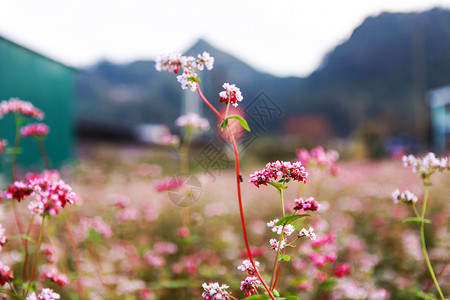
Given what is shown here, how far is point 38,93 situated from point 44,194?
9.27 m

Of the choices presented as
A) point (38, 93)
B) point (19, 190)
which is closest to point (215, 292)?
point (19, 190)

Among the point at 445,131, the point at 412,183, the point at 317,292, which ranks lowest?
the point at 317,292

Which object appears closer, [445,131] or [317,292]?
[317,292]

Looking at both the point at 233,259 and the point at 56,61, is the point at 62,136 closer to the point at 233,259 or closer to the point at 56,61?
the point at 56,61

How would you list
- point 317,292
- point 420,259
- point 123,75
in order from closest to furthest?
1. point 317,292
2. point 420,259
3. point 123,75

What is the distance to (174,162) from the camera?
16.9 meters

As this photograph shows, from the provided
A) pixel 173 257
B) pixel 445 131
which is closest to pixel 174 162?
pixel 173 257

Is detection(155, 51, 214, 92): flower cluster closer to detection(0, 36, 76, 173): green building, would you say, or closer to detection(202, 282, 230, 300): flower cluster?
detection(202, 282, 230, 300): flower cluster

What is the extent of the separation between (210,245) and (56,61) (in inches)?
342

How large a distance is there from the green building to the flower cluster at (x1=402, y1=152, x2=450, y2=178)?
243 inches

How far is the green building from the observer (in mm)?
7484

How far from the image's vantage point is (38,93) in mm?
9258

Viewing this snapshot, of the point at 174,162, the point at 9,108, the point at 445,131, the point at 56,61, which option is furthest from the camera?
the point at 445,131

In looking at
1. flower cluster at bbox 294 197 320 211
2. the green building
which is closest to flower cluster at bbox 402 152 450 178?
flower cluster at bbox 294 197 320 211
